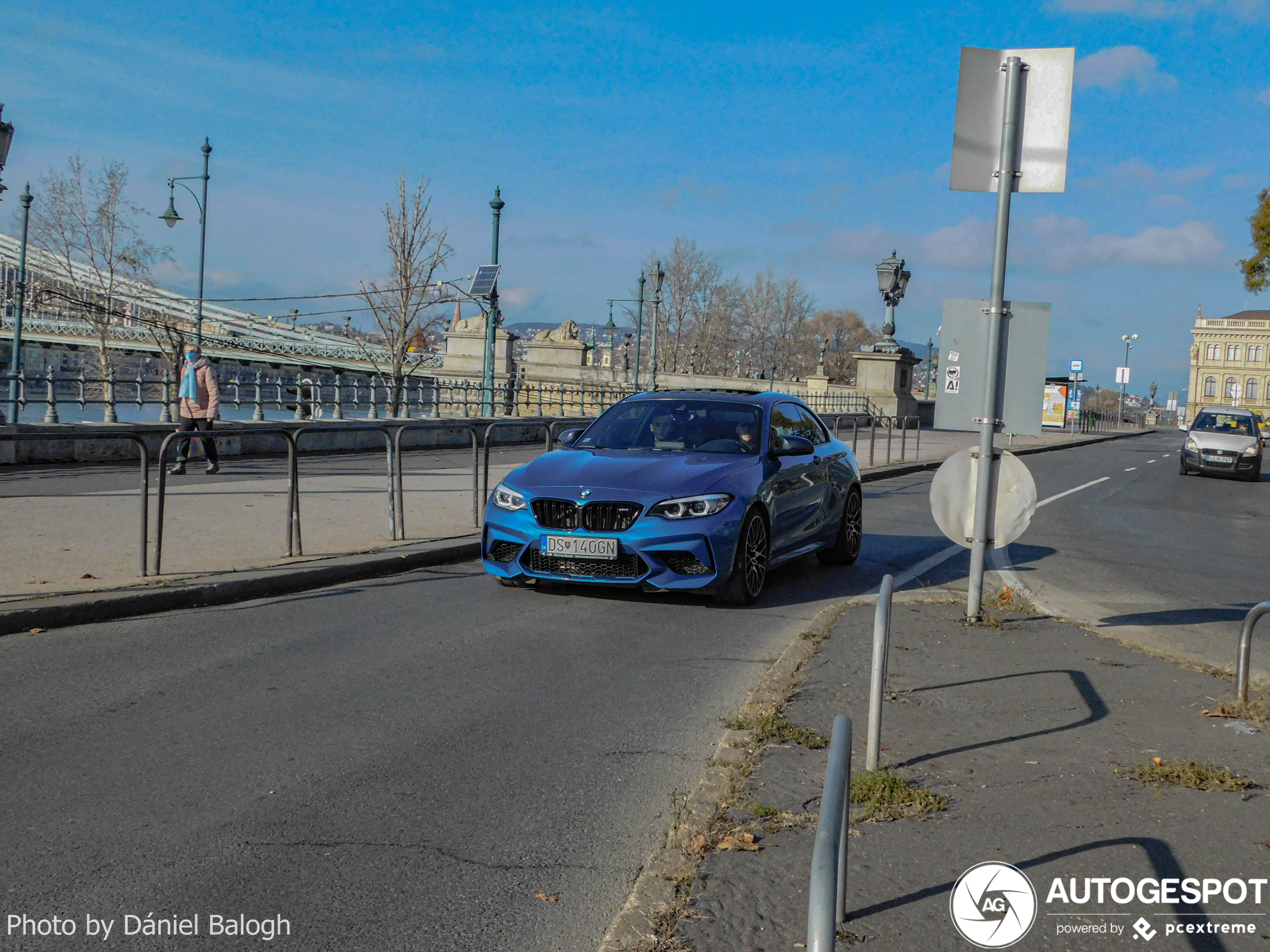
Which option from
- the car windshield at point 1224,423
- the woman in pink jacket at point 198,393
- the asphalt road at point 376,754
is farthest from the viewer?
the car windshield at point 1224,423

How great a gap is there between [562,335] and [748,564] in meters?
50.1

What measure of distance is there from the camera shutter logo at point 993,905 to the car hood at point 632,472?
5016 millimetres

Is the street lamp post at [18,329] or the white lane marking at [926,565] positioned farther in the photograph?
the street lamp post at [18,329]

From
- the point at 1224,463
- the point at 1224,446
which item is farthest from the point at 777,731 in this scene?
the point at 1224,446

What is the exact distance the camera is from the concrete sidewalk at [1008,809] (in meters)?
3.33

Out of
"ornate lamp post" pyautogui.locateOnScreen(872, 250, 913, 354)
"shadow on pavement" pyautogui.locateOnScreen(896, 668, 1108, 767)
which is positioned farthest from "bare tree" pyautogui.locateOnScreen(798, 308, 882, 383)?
"shadow on pavement" pyautogui.locateOnScreen(896, 668, 1108, 767)

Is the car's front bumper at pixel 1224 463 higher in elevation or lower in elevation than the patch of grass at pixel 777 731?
higher

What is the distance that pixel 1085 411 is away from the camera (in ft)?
231

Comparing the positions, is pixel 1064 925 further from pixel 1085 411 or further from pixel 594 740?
pixel 1085 411

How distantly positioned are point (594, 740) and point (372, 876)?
1742mm

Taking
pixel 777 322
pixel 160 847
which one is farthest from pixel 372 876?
pixel 777 322

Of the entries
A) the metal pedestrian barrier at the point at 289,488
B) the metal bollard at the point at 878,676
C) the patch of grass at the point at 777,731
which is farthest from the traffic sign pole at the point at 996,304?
the metal pedestrian barrier at the point at 289,488

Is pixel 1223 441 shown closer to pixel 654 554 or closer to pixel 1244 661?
pixel 654 554

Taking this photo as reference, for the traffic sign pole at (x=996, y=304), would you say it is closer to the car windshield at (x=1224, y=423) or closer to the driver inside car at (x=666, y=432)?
the driver inside car at (x=666, y=432)
